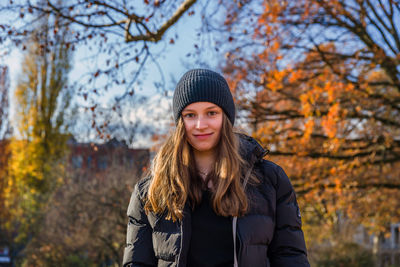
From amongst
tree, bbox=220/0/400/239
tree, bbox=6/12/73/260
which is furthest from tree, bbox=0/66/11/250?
tree, bbox=220/0/400/239

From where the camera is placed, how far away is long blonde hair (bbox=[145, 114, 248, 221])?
1959 mm

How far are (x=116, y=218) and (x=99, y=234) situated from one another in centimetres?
144

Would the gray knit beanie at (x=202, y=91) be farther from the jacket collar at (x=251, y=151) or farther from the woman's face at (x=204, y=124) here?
the jacket collar at (x=251, y=151)

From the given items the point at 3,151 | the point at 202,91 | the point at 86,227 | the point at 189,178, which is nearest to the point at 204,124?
the point at 202,91

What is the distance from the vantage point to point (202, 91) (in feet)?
6.97

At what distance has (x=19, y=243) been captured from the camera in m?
17.8

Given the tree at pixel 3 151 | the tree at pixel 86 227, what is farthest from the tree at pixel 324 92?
the tree at pixel 3 151

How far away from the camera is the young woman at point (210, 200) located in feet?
6.29

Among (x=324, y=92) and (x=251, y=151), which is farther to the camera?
(x=324, y=92)

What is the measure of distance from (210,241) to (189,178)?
35 centimetres

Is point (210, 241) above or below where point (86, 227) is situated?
above

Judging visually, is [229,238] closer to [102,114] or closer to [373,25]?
[102,114]

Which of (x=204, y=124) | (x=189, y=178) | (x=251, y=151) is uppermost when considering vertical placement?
(x=204, y=124)

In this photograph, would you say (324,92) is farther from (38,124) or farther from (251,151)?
(38,124)
